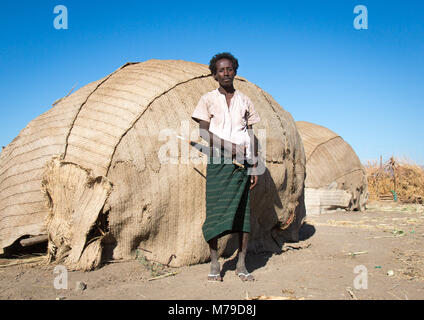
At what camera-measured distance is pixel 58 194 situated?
12.0 feet

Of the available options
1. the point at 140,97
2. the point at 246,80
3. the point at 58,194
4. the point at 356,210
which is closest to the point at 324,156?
the point at 356,210

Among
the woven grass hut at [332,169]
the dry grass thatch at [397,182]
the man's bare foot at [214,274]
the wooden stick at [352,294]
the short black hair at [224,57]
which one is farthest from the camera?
the dry grass thatch at [397,182]

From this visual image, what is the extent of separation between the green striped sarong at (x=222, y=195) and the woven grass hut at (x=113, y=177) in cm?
35

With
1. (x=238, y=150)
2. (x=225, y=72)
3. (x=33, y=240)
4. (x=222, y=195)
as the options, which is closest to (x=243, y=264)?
(x=222, y=195)

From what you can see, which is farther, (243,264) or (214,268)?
(243,264)

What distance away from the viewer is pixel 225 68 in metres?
3.69

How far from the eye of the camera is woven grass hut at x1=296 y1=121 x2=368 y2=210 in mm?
9609

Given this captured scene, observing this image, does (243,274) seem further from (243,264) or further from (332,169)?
(332,169)

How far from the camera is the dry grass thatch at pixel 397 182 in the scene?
1244cm

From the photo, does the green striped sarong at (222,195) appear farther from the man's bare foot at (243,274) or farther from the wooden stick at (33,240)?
the wooden stick at (33,240)

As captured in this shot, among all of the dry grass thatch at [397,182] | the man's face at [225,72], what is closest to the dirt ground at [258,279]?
the man's face at [225,72]

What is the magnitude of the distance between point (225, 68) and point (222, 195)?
120cm

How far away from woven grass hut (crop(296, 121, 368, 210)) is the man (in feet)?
20.3

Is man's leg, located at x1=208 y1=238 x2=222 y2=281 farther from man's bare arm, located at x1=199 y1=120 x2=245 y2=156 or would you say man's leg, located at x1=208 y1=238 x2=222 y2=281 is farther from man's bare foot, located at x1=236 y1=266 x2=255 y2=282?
man's bare arm, located at x1=199 y1=120 x2=245 y2=156
